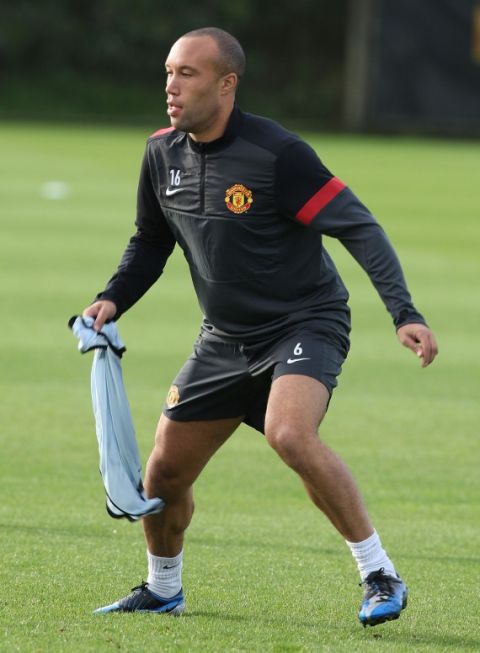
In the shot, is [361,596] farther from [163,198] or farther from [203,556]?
[163,198]

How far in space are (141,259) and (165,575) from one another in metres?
1.27

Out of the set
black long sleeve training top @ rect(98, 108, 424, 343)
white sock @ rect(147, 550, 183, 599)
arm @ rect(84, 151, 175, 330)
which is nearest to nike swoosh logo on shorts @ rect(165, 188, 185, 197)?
black long sleeve training top @ rect(98, 108, 424, 343)

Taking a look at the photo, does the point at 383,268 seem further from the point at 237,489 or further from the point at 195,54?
the point at 237,489

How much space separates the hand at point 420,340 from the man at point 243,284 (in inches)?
2.1

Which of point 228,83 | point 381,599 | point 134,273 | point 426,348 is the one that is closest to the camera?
point 426,348

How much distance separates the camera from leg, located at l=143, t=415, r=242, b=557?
19.2 feet

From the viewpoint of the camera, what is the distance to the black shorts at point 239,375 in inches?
224

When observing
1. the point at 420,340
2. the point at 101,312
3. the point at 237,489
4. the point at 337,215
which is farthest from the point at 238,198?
the point at 237,489

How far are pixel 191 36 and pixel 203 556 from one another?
7.92ft

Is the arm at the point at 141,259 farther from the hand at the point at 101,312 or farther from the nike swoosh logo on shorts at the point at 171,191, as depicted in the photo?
the nike swoosh logo on shorts at the point at 171,191

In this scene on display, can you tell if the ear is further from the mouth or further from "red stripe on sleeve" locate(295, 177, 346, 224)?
"red stripe on sleeve" locate(295, 177, 346, 224)

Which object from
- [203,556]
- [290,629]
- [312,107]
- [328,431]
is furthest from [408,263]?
[312,107]

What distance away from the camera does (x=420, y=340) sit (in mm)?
5387

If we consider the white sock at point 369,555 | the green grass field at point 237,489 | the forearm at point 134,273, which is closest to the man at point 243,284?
the white sock at point 369,555
